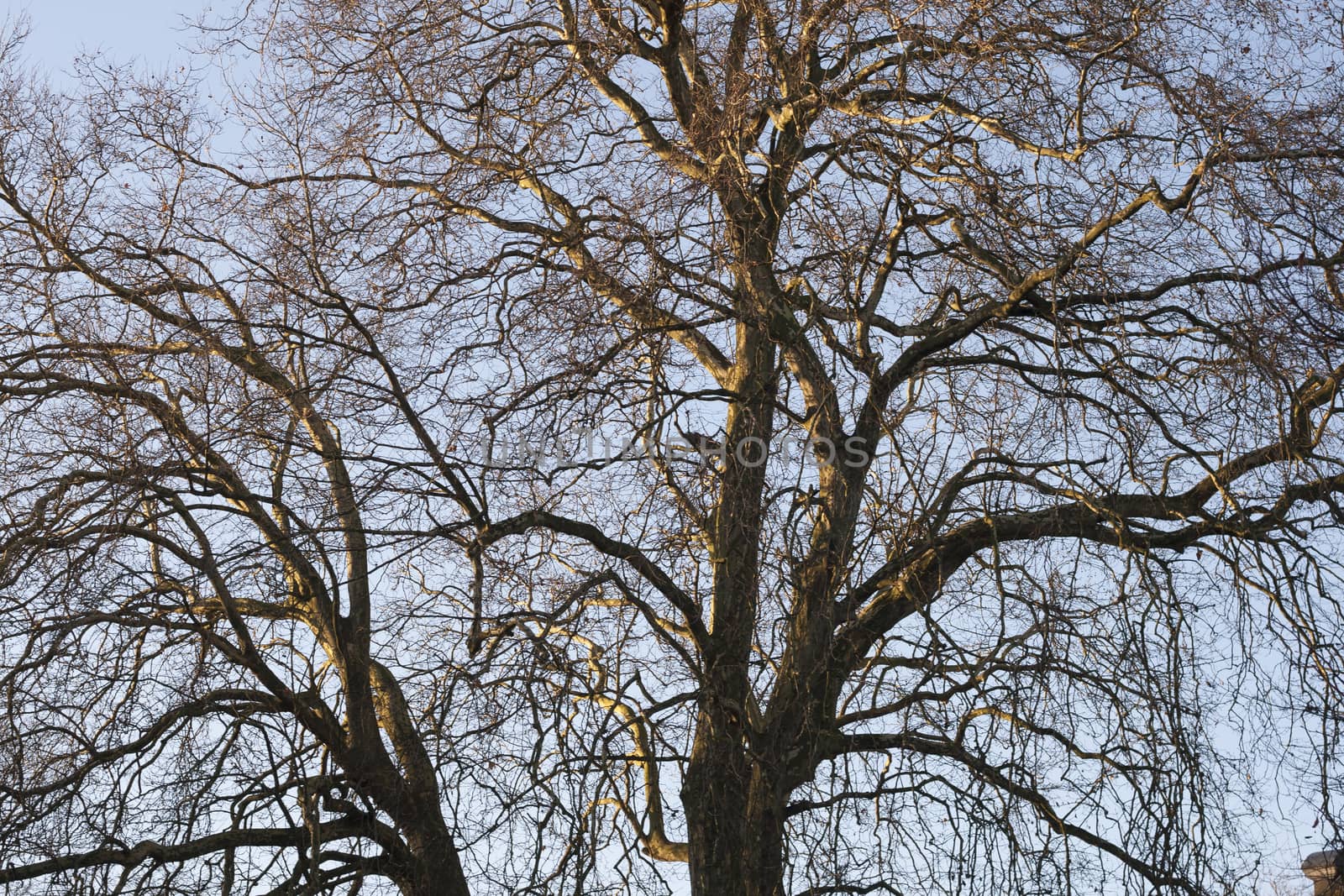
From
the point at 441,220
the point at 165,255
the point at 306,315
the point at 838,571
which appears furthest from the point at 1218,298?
the point at 165,255

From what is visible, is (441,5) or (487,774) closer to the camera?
(487,774)

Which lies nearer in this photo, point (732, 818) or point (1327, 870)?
point (1327, 870)

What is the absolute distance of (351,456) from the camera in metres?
5.73

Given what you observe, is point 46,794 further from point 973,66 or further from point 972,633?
point 973,66

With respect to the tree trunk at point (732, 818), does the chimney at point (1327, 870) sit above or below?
below

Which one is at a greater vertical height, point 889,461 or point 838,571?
point 889,461

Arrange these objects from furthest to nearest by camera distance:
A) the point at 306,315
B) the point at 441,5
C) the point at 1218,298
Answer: the point at 441,5 < the point at 306,315 < the point at 1218,298

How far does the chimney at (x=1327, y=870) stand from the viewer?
15.8 ft

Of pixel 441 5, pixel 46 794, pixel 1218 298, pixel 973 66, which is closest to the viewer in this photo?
pixel 973 66

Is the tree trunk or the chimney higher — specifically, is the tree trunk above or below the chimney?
above

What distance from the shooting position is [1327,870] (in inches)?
214

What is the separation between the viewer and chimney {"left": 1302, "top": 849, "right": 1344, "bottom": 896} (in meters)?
4.82

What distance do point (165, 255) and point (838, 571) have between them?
4.24m

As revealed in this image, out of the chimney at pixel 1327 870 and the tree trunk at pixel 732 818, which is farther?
the tree trunk at pixel 732 818
